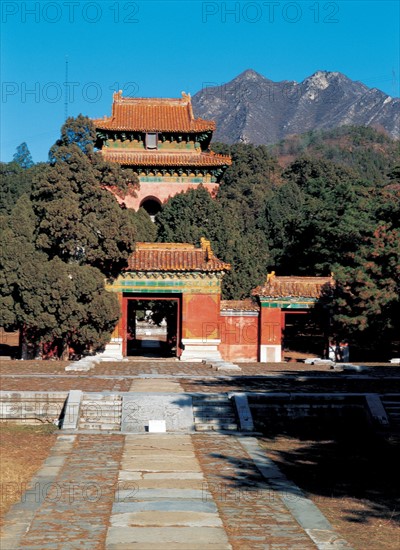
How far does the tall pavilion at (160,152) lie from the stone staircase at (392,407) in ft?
68.6

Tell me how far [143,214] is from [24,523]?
22.6 metres

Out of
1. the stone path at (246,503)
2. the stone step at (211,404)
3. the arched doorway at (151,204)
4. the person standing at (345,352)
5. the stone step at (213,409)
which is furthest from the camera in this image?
the arched doorway at (151,204)

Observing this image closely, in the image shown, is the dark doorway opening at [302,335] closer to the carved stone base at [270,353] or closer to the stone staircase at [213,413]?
the carved stone base at [270,353]

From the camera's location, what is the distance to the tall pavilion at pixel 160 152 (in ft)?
111

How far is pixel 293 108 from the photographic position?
14462 centimetres

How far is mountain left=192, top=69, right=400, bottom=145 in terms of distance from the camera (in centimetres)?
13375

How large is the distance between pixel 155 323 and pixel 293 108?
121 metres

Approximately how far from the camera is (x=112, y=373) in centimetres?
1781

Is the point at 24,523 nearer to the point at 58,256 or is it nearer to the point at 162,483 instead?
the point at 162,483

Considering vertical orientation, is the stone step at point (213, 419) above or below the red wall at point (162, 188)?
below

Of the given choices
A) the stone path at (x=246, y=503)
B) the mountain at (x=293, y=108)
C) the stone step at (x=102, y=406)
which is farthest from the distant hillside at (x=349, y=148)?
the stone path at (x=246, y=503)

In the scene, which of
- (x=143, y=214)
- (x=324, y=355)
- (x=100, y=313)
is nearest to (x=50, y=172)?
(x=100, y=313)

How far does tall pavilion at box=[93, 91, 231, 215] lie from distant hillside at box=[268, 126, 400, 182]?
44831mm

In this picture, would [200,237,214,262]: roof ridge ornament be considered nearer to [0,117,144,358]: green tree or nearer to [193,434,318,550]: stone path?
[0,117,144,358]: green tree
